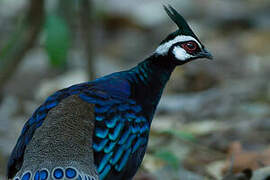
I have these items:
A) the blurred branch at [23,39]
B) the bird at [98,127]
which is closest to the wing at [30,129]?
the bird at [98,127]

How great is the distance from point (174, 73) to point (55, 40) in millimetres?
3639

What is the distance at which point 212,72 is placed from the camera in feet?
31.4

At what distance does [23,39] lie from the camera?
708 centimetres

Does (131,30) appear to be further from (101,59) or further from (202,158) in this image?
(202,158)

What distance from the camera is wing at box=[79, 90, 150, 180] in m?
4.83

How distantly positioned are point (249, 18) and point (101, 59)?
11.1 ft

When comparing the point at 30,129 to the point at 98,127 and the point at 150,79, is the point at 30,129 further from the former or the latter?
the point at 150,79

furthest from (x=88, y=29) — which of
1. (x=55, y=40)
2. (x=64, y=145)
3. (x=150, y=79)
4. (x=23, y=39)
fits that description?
(x=64, y=145)

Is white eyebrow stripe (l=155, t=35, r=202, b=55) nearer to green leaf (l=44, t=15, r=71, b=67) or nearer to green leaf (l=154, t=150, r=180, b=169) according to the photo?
green leaf (l=154, t=150, r=180, b=169)

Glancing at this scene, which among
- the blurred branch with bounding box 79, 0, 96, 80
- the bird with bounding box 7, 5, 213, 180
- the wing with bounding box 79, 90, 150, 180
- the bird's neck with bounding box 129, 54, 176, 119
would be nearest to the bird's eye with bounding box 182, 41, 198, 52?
the bird with bounding box 7, 5, 213, 180

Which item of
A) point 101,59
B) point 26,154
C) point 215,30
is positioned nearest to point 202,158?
point 26,154

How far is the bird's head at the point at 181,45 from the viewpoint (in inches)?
220

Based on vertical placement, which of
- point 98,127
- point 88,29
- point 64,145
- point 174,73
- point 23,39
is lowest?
point 64,145

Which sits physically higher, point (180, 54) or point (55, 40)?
point (55, 40)
